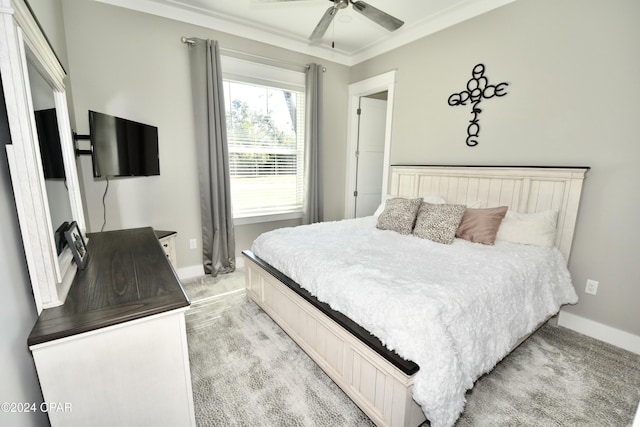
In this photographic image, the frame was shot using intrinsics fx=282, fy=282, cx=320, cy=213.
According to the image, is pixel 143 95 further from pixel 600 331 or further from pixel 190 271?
pixel 600 331

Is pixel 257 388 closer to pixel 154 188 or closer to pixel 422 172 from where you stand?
pixel 154 188

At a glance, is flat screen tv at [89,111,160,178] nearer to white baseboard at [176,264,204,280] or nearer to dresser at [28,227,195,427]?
white baseboard at [176,264,204,280]

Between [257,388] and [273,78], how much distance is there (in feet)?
10.7

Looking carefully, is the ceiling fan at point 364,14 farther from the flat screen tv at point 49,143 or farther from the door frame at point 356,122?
the flat screen tv at point 49,143

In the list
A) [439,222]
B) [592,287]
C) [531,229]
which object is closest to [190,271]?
[439,222]

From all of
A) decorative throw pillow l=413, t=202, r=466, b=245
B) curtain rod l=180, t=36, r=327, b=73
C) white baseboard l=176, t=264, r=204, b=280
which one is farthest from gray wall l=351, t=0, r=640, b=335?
white baseboard l=176, t=264, r=204, b=280

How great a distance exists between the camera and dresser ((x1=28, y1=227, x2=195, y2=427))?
35.3 inches

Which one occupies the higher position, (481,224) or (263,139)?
(263,139)

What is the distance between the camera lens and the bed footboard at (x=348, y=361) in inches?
51.0

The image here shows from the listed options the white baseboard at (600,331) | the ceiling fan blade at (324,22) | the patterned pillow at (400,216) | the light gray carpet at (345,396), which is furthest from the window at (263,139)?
the white baseboard at (600,331)

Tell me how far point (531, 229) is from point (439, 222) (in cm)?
69

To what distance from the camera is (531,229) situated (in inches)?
89.3

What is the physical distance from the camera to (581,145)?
87.0 inches

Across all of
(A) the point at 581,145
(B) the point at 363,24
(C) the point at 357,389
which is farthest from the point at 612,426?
(B) the point at 363,24
